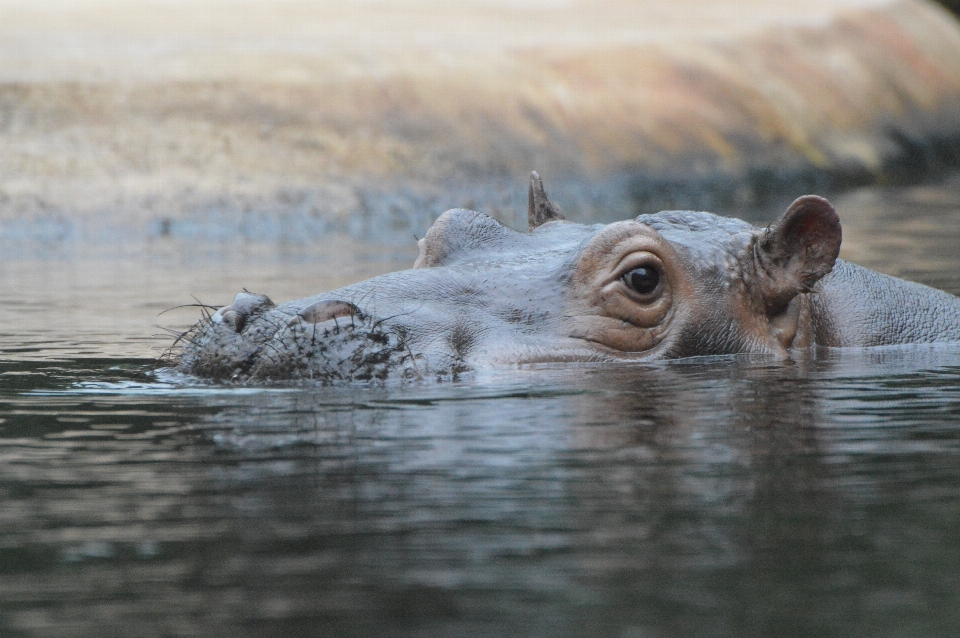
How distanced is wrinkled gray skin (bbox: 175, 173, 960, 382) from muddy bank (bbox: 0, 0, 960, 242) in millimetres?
9045

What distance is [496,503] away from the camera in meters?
3.91

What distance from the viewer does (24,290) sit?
1131cm

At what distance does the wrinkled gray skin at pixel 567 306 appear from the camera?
19.0 feet

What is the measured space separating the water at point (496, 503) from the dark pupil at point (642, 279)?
343 mm

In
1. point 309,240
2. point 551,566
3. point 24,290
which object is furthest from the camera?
point 309,240

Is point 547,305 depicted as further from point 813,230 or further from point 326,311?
point 813,230

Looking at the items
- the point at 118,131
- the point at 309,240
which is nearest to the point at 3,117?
the point at 118,131

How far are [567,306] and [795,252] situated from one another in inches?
42.5

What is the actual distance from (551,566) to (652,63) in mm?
17282

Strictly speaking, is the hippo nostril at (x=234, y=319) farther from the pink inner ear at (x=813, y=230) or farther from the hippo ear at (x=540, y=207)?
the hippo ear at (x=540, y=207)

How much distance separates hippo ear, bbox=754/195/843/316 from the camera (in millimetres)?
6559

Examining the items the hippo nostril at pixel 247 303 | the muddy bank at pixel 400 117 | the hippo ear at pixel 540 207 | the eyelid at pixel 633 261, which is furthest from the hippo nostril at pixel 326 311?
the muddy bank at pixel 400 117

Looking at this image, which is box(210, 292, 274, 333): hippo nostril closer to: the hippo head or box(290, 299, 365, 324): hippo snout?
the hippo head

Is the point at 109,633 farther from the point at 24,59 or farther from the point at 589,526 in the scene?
the point at 24,59
